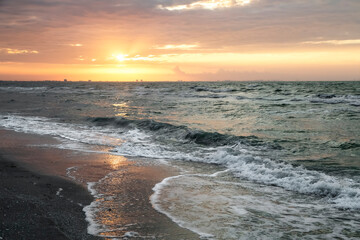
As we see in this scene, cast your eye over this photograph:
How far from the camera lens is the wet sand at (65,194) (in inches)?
175

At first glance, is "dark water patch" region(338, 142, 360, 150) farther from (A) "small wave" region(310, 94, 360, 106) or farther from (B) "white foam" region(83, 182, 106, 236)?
(A) "small wave" region(310, 94, 360, 106)

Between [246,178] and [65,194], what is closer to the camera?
[65,194]

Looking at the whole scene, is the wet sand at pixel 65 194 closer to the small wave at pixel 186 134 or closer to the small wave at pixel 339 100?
the small wave at pixel 186 134

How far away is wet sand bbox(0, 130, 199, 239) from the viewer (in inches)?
175

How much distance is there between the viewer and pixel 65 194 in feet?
20.1

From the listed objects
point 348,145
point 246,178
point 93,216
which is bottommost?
point 246,178

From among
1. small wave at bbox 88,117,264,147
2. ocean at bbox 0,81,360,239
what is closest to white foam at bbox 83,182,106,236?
ocean at bbox 0,81,360,239

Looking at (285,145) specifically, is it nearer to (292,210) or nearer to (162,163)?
(162,163)

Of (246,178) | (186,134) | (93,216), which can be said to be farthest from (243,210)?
(186,134)

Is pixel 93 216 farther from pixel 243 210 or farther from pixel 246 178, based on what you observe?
pixel 246 178

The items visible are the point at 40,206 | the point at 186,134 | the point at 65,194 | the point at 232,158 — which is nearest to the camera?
the point at 40,206

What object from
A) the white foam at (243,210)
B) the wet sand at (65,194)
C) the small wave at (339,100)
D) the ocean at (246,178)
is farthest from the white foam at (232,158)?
the small wave at (339,100)

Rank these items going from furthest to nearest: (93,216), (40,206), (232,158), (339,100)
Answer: (339,100) → (232,158) → (40,206) → (93,216)

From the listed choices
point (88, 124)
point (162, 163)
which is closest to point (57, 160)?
point (162, 163)
